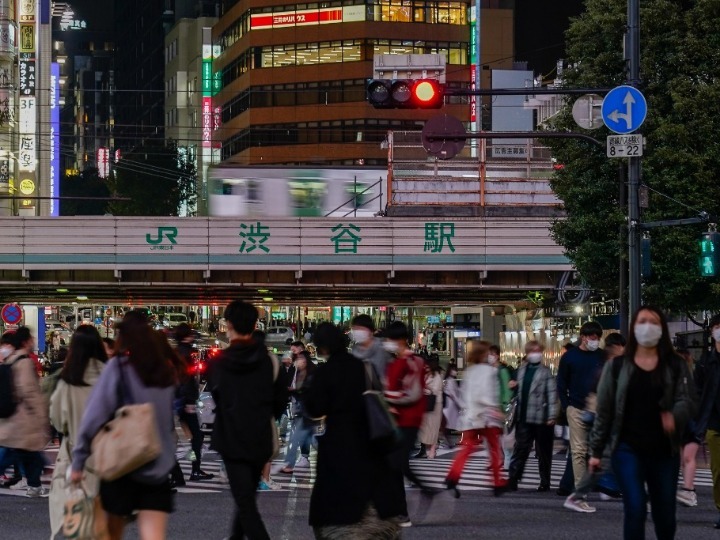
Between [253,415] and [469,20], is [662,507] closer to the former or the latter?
[253,415]

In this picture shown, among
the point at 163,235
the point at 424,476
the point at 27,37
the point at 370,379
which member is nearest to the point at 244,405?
the point at 370,379

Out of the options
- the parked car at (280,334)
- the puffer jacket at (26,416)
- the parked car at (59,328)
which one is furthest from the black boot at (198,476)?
the parked car at (59,328)

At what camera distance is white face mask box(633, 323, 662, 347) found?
7.96 meters

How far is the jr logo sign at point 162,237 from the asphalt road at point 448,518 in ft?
98.4

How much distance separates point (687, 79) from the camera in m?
25.7

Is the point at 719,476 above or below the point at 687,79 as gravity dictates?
below

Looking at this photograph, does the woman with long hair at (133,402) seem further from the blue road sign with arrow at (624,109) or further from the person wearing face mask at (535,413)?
the blue road sign with arrow at (624,109)

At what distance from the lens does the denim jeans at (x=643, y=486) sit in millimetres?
7914

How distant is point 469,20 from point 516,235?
50448mm

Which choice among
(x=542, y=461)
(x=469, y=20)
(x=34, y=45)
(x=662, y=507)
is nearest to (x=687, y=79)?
(x=542, y=461)

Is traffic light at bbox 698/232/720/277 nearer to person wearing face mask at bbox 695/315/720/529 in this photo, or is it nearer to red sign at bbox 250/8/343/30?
person wearing face mask at bbox 695/315/720/529

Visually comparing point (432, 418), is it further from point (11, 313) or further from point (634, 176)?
point (11, 313)

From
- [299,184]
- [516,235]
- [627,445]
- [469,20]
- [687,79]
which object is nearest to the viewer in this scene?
[627,445]

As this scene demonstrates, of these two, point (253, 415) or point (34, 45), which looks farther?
point (34, 45)
